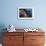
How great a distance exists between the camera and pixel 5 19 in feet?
14.1

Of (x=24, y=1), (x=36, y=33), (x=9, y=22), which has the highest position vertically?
(x=24, y=1)

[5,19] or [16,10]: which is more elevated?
[16,10]

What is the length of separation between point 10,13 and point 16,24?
0.42 m

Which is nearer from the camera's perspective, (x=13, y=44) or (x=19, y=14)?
(x=13, y=44)

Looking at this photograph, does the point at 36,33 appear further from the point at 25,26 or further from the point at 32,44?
the point at 25,26

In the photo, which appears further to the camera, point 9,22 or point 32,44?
point 9,22

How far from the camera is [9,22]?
14.1 feet

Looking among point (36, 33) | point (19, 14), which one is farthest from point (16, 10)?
point (36, 33)

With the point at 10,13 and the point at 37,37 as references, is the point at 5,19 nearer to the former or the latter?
the point at 10,13

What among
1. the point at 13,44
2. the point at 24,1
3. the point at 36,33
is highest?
the point at 24,1

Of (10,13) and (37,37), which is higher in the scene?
(10,13)

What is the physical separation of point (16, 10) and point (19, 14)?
0.17 metres

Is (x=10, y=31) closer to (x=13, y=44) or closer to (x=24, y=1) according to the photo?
(x=13, y=44)

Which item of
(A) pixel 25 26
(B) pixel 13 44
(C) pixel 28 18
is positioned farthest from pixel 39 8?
(B) pixel 13 44
